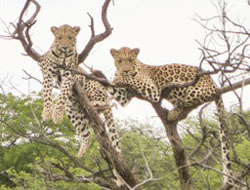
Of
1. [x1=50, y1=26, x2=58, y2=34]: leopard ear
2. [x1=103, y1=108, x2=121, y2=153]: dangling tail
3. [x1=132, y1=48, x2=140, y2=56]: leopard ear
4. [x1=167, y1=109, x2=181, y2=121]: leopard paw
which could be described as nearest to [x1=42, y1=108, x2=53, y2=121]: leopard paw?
[x1=103, y1=108, x2=121, y2=153]: dangling tail

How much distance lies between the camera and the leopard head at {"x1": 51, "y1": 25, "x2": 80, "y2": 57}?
10.3 meters

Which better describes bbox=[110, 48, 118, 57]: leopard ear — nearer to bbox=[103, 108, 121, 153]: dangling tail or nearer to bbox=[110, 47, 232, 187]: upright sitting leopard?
bbox=[110, 47, 232, 187]: upright sitting leopard

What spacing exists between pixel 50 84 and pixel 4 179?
17.5 meters

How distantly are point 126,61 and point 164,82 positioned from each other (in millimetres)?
695

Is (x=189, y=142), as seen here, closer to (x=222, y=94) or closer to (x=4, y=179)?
(x=4, y=179)

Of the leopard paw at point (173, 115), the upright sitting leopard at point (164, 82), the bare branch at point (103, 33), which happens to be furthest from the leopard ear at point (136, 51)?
the leopard paw at point (173, 115)

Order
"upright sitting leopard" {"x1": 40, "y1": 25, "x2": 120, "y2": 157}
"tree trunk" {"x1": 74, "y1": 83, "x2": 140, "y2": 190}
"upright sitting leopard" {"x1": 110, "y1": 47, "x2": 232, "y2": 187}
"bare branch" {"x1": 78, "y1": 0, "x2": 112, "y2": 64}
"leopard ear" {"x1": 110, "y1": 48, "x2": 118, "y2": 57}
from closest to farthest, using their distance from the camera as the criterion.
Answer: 1. "tree trunk" {"x1": 74, "y1": 83, "x2": 140, "y2": 190}
2. "bare branch" {"x1": 78, "y1": 0, "x2": 112, "y2": 64}
3. "upright sitting leopard" {"x1": 110, "y1": 47, "x2": 232, "y2": 187}
4. "upright sitting leopard" {"x1": 40, "y1": 25, "x2": 120, "y2": 157}
5. "leopard ear" {"x1": 110, "y1": 48, "x2": 118, "y2": 57}

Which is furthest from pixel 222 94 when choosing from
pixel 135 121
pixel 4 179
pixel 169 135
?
pixel 4 179

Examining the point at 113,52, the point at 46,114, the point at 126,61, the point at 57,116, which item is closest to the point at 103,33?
the point at 113,52

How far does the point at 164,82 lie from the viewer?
1045 cm

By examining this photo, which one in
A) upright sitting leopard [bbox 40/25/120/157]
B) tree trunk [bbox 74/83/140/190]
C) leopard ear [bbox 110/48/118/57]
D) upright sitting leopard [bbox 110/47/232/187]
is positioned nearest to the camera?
tree trunk [bbox 74/83/140/190]

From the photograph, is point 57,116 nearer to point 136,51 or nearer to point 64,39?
point 64,39

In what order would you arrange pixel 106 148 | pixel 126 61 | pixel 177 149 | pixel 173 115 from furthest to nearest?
pixel 126 61 < pixel 173 115 < pixel 177 149 < pixel 106 148

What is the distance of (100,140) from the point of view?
928 cm
